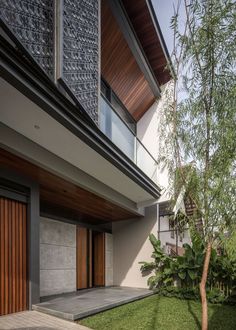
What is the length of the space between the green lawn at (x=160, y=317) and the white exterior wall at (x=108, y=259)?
14.7 ft

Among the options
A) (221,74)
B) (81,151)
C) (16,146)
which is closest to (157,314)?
(81,151)

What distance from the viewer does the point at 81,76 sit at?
727 centimetres

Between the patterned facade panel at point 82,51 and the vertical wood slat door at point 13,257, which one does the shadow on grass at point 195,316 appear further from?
the patterned facade panel at point 82,51

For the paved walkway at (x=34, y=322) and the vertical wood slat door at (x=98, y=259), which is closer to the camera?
the paved walkway at (x=34, y=322)

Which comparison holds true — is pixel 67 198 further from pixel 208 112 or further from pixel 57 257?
pixel 208 112

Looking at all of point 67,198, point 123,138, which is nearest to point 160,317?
point 67,198

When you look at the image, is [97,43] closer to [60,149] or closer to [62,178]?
[60,149]

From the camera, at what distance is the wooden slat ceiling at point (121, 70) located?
1050 centimetres

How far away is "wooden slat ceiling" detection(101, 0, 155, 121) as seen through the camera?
10500 mm

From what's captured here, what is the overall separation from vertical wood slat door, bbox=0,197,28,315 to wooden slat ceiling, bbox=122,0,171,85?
5.51 m

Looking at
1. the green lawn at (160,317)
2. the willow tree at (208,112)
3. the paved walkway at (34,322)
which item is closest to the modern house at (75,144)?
the paved walkway at (34,322)

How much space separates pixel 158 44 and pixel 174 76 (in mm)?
7225

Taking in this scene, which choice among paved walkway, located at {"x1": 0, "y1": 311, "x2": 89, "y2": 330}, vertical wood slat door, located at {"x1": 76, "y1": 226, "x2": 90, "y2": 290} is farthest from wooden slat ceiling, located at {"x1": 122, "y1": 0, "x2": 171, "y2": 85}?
vertical wood slat door, located at {"x1": 76, "y1": 226, "x2": 90, "y2": 290}

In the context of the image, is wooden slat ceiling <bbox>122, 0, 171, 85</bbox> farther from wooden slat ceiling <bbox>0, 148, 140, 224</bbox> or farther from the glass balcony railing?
wooden slat ceiling <bbox>0, 148, 140, 224</bbox>
